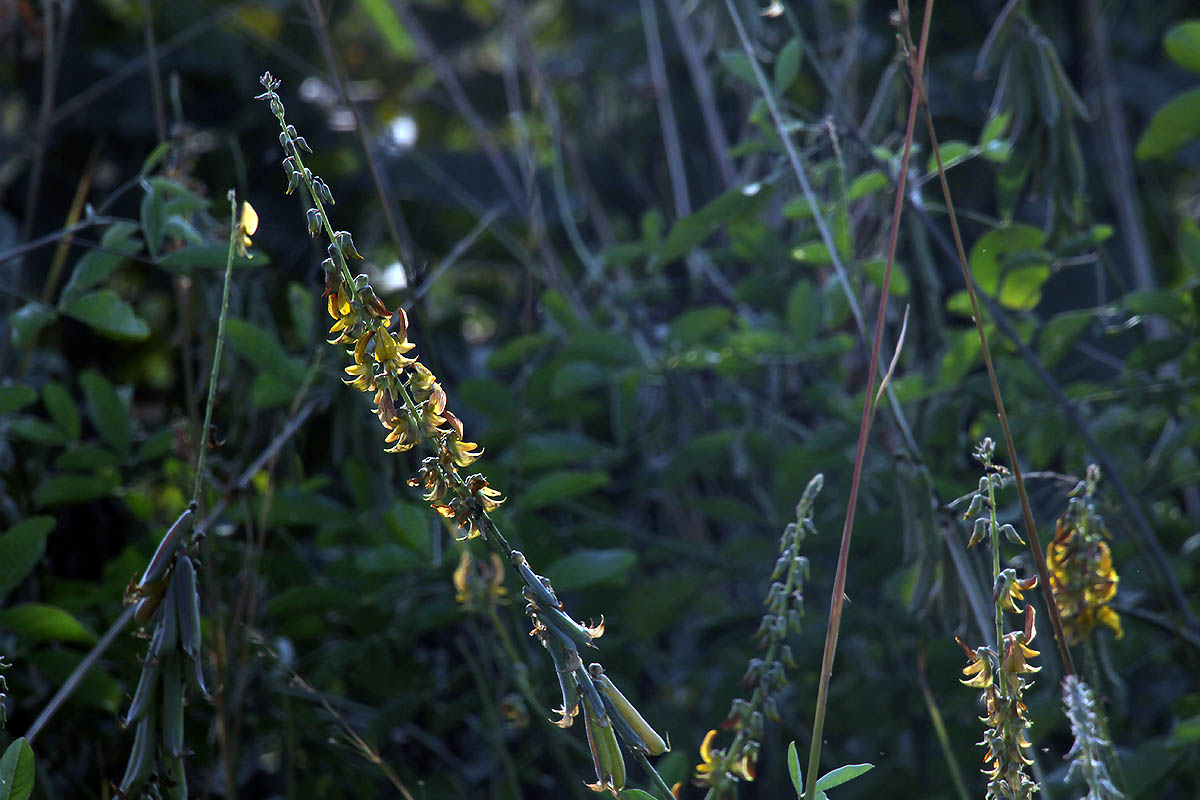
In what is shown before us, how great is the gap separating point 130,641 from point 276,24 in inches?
68.1

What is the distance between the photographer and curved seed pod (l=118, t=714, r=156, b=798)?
66cm

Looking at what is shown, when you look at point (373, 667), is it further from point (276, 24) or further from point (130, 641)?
point (276, 24)

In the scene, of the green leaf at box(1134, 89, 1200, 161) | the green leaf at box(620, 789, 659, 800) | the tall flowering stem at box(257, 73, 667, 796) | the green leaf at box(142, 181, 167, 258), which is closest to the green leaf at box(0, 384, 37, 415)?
the green leaf at box(142, 181, 167, 258)

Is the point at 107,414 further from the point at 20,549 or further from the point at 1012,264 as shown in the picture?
the point at 1012,264

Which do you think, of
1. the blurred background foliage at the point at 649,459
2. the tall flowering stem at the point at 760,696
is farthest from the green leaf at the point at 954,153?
the tall flowering stem at the point at 760,696

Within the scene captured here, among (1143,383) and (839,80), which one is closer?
(1143,383)

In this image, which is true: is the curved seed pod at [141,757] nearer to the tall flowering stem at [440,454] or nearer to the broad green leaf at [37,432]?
the tall flowering stem at [440,454]

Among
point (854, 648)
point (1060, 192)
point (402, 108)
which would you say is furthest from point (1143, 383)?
point (402, 108)

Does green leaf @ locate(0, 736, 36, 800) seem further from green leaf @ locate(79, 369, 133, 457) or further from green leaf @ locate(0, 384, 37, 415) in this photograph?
green leaf @ locate(79, 369, 133, 457)

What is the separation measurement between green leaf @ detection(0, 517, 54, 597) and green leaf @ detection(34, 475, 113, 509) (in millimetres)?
159

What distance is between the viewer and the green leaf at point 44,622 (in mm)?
1046

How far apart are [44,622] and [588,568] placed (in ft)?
1.78

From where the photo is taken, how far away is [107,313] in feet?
3.43

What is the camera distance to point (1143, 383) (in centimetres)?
123
